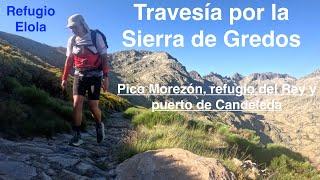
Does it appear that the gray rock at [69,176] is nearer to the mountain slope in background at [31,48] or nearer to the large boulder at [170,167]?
the large boulder at [170,167]

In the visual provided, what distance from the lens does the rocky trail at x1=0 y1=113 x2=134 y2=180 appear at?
19.9 ft

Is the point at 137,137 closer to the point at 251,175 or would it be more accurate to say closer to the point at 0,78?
the point at 251,175

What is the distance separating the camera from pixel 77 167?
6793 millimetres

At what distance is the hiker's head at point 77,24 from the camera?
796 cm

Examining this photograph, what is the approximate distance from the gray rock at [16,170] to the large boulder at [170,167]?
115 centimetres

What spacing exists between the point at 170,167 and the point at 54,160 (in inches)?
64.5

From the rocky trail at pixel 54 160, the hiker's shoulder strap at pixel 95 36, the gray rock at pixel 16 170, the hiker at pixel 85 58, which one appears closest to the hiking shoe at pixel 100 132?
the rocky trail at pixel 54 160

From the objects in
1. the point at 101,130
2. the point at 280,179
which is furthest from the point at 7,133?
the point at 280,179

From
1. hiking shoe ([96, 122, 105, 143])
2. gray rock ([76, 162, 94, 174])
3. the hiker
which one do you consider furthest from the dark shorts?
gray rock ([76, 162, 94, 174])

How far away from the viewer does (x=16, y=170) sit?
5949mm

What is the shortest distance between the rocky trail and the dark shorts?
913 mm

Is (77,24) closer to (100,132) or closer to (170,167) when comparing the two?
(100,132)

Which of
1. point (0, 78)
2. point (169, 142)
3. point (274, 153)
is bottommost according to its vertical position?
point (274, 153)

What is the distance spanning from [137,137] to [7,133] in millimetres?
2124
